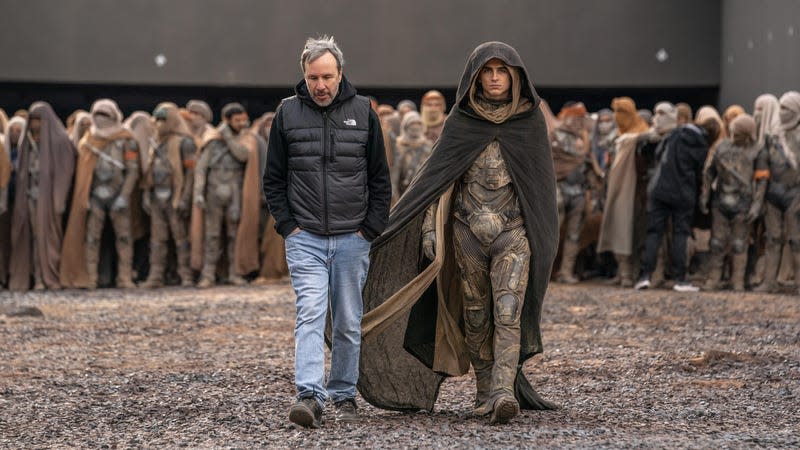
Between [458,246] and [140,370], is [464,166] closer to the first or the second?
[458,246]

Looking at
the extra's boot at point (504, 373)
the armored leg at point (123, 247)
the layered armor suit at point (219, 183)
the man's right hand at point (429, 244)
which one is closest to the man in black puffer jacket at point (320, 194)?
the man's right hand at point (429, 244)

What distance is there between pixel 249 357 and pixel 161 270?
6948 mm

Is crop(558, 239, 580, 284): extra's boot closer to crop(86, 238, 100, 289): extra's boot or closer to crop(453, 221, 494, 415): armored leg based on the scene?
crop(86, 238, 100, 289): extra's boot

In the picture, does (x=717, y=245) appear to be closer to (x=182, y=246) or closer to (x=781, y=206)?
(x=781, y=206)

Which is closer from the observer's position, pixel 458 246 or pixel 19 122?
pixel 458 246

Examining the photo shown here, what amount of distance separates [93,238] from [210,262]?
135 cm

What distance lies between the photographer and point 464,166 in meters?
6.95

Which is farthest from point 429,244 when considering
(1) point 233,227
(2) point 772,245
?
(1) point 233,227

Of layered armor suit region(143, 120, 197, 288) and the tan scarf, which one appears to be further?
layered armor suit region(143, 120, 197, 288)

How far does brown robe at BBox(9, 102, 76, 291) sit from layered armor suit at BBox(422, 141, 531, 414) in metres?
9.91

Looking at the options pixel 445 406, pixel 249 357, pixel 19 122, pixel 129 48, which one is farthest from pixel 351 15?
pixel 445 406

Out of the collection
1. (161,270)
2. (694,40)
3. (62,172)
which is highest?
(694,40)

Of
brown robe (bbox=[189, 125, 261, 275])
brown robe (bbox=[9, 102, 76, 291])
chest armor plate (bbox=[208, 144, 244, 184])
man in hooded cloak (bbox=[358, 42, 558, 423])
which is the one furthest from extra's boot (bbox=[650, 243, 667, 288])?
man in hooded cloak (bbox=[358, 42, 558, 423])

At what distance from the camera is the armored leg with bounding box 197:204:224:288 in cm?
1623
